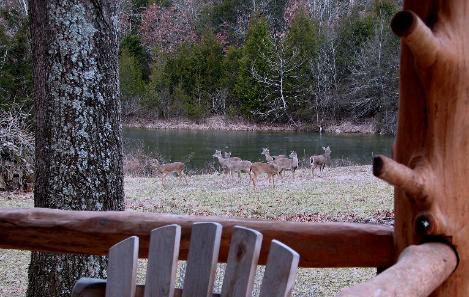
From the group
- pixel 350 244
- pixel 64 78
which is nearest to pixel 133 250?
pixel 350 244

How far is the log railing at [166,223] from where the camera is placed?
6.52 feet

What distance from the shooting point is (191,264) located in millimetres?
1574

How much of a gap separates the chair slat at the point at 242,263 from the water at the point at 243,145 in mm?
14831

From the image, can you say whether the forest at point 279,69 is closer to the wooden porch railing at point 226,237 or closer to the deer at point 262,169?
the deer at point 262,169

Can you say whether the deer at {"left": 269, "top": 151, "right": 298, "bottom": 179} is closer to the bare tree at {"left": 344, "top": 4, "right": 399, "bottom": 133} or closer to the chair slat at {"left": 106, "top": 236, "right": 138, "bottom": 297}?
the chair slat at {"left": 106, "top": 236, "right": 138, "bottom": 297}

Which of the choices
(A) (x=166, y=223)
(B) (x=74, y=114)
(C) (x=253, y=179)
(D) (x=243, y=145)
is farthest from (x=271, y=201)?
(D) (x=243, y=145)

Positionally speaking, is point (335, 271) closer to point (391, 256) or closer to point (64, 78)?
point (64, 78)

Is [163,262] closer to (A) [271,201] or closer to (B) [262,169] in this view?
(A) [271,201]

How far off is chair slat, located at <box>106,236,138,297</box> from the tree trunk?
1593mm

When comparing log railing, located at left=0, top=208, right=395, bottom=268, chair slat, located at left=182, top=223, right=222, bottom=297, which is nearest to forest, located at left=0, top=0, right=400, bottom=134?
log railing, located at left=0, top=208, right=395, bottom=268

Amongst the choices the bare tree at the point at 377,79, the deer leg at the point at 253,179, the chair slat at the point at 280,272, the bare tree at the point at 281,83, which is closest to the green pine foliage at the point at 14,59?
the deer leg at the point at 253,179

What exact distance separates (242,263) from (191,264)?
143mm

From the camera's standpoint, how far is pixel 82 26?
3.07m

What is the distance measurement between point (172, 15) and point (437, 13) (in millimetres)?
35084
